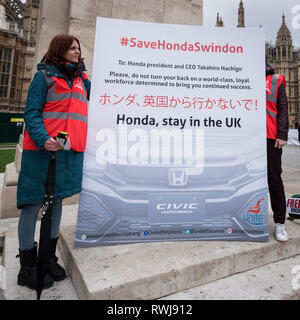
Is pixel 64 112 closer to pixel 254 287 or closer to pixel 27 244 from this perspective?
pixel 27 244

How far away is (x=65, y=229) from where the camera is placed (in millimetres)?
1945

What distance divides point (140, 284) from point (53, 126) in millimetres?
1115

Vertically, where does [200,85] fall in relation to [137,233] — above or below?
above

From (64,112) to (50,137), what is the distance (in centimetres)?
23

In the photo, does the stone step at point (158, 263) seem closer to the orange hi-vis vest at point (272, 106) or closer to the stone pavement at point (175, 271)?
the stone pavement at point (175, 271)

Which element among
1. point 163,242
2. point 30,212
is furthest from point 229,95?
point 30,212

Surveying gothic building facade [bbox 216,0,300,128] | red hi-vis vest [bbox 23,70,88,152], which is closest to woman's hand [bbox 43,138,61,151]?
red hi-vis vest [bbox 23,70,88,152]

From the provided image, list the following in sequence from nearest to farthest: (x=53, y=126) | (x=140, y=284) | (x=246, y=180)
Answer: (x=140, y=284) → (x=53, y=126) → (x=246, y=180)

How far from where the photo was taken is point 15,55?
27.6 metres

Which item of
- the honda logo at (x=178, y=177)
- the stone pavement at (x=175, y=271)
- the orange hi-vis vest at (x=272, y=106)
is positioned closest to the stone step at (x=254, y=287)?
the stone pavement at (x=175, y=271)

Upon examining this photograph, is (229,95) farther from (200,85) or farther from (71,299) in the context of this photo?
(71,299)

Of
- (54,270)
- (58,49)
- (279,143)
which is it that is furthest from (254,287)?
(58,49)

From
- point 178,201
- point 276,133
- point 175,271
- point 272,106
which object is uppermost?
point 272,106

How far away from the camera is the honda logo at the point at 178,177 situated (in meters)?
1.63
